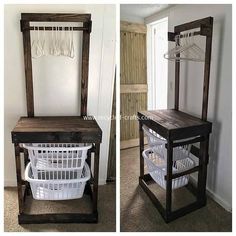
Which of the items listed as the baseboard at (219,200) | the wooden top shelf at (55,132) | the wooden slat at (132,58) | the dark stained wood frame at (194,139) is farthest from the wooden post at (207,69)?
the wooden slat at (132,58)

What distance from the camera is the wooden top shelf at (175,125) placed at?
1.55 m

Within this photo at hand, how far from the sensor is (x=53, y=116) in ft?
6.22

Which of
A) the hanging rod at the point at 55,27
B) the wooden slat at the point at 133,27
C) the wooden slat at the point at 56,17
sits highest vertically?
the wooden slat at the point at 133,27

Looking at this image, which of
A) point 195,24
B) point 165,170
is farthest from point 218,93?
point 165,170

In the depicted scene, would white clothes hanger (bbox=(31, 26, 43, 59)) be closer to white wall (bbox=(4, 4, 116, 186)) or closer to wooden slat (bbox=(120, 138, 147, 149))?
white wall (bbox=(4, 4, 116, 186))

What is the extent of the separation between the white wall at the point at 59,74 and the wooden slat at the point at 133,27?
839mm

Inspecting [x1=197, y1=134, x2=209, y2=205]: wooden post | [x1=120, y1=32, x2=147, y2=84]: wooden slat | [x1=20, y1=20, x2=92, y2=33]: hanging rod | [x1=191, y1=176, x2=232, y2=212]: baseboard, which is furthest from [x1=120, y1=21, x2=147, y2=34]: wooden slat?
[x1=191, y1=176, x2=232, y2=212]: baseboard

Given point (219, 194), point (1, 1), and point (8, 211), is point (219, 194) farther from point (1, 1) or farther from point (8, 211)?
point (1, 1)

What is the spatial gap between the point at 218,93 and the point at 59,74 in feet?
4.12

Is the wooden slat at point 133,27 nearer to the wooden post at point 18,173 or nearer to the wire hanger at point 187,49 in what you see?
the wire hanger at point 187,49

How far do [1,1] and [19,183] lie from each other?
124 centimetres

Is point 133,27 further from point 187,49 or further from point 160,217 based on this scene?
point 160,217

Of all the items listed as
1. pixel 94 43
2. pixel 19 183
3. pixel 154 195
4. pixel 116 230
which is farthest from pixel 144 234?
pixel 94 43

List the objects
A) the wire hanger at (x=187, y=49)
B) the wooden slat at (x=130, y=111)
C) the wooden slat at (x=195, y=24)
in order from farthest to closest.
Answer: the wooden slat at (x=130, y=111)
the wire hanger at (x=187, y=49)
the wooden slat at (x=195, y=24)
